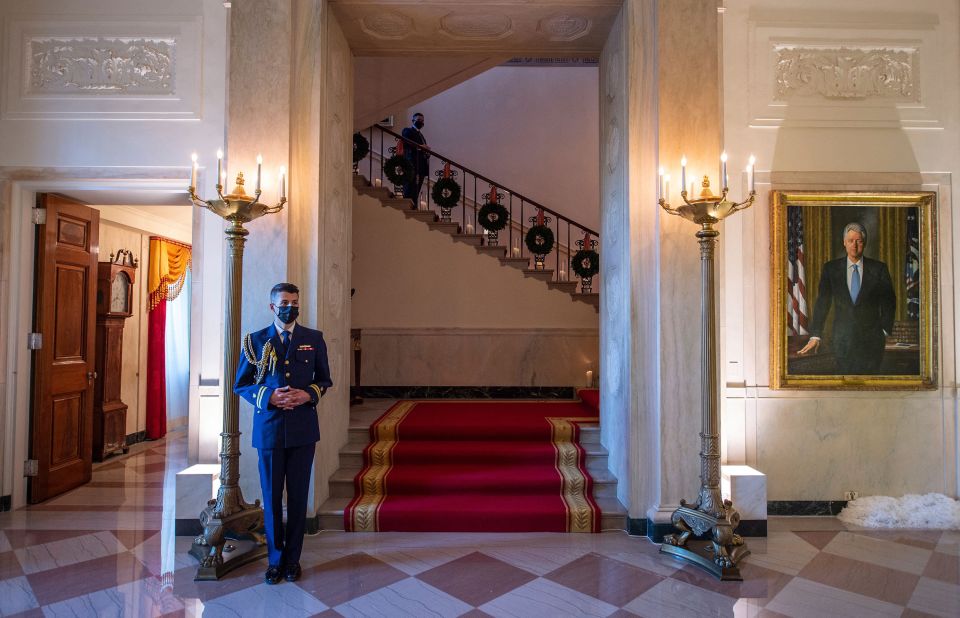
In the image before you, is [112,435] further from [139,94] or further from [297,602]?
[297,602]

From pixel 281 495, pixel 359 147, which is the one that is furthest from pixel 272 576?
pixel 359 147

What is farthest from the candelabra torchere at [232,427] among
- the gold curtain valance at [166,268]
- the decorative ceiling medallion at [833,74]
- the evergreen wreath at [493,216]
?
the gold curtain valance at [166,268]

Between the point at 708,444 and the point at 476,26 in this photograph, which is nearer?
the point at 708,444

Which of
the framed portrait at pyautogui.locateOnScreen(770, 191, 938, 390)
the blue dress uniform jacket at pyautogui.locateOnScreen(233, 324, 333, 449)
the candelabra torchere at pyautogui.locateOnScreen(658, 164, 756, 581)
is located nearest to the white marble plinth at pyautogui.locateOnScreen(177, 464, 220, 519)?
the blue dress uniform jacket at pyautogui.locateOnScreen(233, 324, 333, 449)

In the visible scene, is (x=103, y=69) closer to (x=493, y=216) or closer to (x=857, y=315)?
(x=493, y=216)

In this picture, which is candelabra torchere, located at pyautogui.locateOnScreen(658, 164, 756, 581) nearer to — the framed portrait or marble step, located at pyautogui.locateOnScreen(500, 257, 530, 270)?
the framed portrait

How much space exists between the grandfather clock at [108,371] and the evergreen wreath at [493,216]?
16.0 feet

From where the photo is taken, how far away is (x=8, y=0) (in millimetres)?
4910

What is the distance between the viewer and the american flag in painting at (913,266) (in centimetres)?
477

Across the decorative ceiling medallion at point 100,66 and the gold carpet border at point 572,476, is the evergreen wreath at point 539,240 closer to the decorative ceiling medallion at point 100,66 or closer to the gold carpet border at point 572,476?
the gold carpet border at point 572,476

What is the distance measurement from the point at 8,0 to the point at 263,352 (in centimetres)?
434

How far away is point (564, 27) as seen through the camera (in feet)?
15.7

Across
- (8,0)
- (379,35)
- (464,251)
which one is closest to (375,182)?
(464,251)

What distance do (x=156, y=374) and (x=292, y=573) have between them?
6.11 meters
